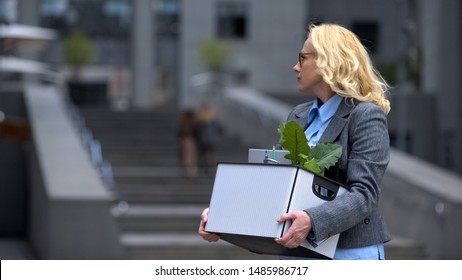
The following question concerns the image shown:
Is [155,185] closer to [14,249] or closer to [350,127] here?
[14,249]

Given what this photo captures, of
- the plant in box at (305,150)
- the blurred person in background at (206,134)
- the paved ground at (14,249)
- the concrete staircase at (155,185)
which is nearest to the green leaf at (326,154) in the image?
the plant in box at (305,150)

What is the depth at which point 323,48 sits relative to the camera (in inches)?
147

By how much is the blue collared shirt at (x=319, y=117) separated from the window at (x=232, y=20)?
190ft

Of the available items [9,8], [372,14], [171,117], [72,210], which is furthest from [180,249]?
[372,14]

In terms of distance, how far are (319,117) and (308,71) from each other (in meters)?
0.18

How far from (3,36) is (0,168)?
2.69 meters

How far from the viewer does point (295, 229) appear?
3477 millimetres

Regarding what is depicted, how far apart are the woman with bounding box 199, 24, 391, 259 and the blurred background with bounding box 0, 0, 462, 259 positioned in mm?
524

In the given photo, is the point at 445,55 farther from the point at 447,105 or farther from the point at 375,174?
the point at 375,174

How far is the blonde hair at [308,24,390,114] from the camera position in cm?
373

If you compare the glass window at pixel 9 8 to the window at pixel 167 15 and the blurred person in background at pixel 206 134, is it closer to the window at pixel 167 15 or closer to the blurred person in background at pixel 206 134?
the window at pixel 167 15

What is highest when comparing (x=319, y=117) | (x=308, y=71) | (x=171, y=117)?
(x=308, y=71)

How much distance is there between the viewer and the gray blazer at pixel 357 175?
3586 millimetres

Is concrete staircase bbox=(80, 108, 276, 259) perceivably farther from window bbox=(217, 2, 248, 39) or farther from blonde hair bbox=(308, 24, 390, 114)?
window bbox=(217, 2, 248, 39)
